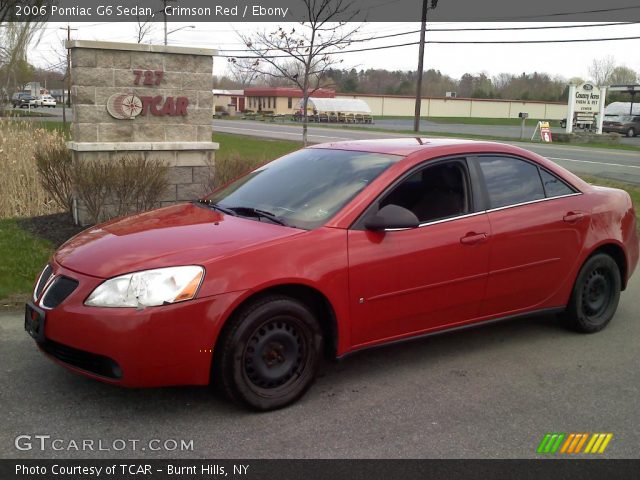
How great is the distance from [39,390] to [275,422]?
1.51 metres

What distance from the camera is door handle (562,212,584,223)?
201 inches

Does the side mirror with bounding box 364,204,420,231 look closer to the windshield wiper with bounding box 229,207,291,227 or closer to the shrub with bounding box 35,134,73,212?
the windshield wiper with bounding box 229,207,291,227

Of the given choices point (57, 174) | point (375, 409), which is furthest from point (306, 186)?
point (57, 174)

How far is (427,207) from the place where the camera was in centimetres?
457

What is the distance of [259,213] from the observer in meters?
4.41

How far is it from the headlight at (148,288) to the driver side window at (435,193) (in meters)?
1.48

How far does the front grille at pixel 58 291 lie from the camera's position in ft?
12.1

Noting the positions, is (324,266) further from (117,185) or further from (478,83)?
(478,83)

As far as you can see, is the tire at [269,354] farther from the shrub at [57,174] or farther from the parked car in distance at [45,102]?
the parked car in distance at [45,102]

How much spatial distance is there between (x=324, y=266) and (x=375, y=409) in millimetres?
912

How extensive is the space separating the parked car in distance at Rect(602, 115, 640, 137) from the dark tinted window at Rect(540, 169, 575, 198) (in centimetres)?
4317
